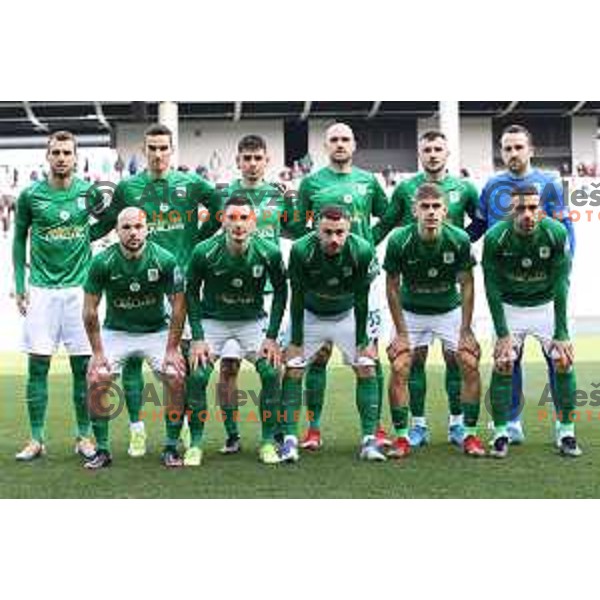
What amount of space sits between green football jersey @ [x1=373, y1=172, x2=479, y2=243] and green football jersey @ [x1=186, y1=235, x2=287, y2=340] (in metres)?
0.81

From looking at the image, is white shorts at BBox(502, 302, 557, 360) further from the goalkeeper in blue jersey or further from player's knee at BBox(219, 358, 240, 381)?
player's knee at BBox(219, 358, 240, 381)

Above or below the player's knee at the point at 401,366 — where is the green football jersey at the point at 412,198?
above

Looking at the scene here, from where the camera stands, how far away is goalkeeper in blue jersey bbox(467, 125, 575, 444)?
6055mm

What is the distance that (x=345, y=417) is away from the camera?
7977 millimetres

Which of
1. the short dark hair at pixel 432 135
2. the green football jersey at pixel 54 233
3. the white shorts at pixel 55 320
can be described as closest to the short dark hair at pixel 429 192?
the short dark hair at pixel 432 135

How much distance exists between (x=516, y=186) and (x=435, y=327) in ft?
3.08

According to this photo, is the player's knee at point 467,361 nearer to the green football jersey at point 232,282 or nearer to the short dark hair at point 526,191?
the short dark hair at point 526,191

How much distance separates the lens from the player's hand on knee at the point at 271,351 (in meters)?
5.78

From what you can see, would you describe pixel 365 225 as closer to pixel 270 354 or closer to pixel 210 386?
pixel 270 354

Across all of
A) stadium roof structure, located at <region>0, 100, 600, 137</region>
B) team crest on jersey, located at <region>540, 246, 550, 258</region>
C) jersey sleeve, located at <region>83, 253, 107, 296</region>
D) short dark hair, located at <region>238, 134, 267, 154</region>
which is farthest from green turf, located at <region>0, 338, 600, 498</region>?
stadium roof structure, located at <region>0, 100, 600, 137</region>

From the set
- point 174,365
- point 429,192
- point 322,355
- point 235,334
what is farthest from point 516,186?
point 174,365

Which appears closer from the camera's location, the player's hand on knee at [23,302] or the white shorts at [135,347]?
the white shorts at [135,347]

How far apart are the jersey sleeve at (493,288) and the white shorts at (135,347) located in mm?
1832

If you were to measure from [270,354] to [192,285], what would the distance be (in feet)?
1.87
